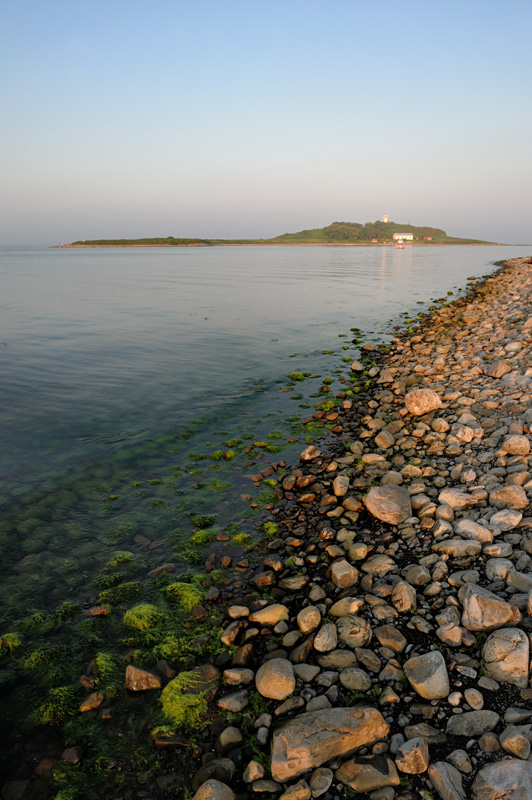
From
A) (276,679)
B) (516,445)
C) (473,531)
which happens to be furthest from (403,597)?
(516,445)

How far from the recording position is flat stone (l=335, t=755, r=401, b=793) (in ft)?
11.6

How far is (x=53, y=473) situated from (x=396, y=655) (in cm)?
857

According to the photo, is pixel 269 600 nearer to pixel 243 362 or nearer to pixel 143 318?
pixel 243 362

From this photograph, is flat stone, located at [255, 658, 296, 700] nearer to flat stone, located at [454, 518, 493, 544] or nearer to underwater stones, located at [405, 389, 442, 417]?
flat stone, located at [454, 518, 493, 544]

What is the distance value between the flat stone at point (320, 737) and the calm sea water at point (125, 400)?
4.07 m

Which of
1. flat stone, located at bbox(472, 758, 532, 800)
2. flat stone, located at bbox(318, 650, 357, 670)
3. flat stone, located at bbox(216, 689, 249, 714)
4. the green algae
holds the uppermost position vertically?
flat stone, located at bbox(472, 758, 532, 800)

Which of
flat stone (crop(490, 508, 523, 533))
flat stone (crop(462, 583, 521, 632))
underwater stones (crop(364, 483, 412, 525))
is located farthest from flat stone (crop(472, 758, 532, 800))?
underwater stones (crop(364, 483, 412, 525))

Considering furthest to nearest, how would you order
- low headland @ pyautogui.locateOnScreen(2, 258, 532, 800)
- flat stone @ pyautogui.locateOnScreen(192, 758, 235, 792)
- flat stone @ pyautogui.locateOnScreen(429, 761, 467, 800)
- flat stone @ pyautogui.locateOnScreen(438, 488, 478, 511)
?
flat stone @ pyautogui.locateOnScreen(438, 488, 478, 511)
flat stone @ pyautogui.locateOnScreen(192, 758, 235, 792)
low headland @ pyautogui.locateOnScreen(2, 258, 532, 800)
flat stone @ pyautogui.locateOnScreen(429, 761, 467, 800)

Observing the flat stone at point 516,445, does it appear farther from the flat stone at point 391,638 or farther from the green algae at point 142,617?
the green algae at point 142,617

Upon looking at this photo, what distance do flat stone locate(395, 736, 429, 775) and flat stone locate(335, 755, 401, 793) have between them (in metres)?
0.08

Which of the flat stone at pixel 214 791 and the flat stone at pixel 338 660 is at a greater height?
the flat stone at pixel 338 660

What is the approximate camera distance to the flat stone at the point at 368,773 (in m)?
3.55

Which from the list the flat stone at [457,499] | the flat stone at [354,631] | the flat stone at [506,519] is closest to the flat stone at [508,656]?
the flat stone at [354,631]

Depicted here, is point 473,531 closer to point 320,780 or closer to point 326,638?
point 326,638
